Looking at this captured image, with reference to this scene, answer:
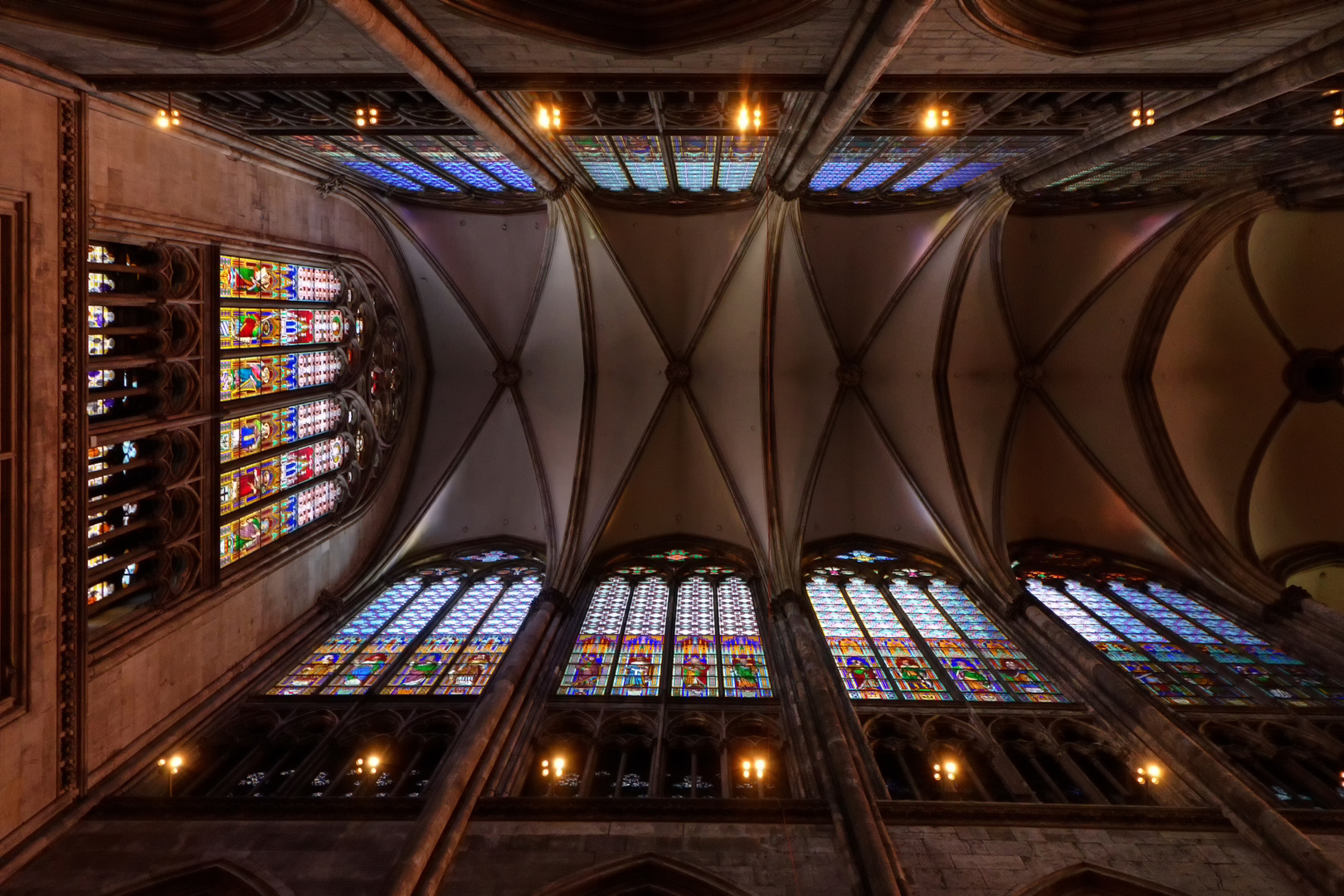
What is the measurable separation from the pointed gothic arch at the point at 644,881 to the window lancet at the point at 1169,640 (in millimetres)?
7019

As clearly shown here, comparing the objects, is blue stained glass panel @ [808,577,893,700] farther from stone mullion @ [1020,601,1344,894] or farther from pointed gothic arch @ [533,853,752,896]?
pointed gothic arch @ [533,853,752,896]

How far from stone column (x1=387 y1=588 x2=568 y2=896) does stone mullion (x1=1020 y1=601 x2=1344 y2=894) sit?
762cm

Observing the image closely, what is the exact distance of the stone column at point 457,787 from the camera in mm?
6309

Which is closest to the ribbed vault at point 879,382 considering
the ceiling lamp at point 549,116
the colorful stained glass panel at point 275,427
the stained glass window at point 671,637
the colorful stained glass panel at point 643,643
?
the stained glass window at point 671,637

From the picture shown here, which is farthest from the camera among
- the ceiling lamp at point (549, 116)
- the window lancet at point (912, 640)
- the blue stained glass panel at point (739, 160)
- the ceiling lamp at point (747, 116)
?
the blue stained glass panel at point (739, 160)

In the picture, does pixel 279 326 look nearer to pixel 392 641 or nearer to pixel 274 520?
pixel 274 520

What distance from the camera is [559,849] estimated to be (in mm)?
7129

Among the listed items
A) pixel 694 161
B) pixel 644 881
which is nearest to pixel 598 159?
pixel 694 161

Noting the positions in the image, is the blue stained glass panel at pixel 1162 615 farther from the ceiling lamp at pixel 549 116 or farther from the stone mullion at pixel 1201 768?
the ceiling lamp at pixel 549 116

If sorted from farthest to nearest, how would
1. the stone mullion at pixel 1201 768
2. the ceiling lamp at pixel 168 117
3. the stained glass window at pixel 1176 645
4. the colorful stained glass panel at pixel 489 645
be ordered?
the colorful stained glass panel at pixel 489 645 → the stained glass window at pixel 1176 645 → the ceiling lamp at pixel 168 117 → the stone mullion at pixel 1201 768

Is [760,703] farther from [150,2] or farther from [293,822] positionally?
[150,2]

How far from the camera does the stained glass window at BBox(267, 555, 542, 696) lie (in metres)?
11.0

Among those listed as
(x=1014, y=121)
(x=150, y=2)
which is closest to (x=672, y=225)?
(x=1014, y=121)

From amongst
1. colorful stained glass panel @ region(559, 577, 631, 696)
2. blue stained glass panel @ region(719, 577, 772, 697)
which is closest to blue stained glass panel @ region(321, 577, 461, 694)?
colorful stained glass panel @ region(559, 577, 631, 696)
